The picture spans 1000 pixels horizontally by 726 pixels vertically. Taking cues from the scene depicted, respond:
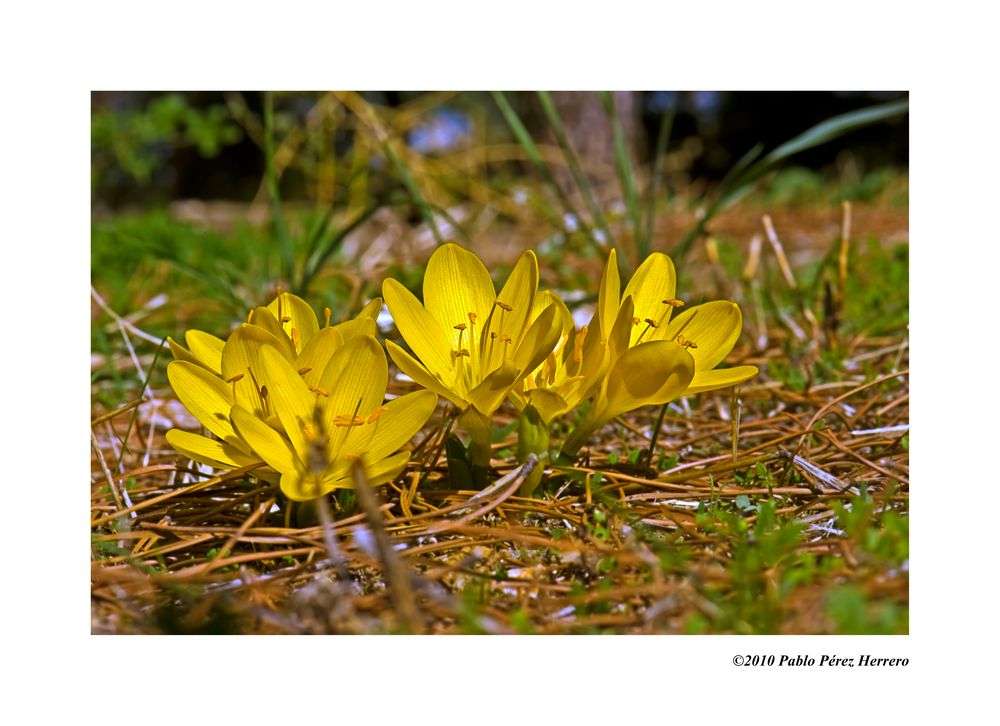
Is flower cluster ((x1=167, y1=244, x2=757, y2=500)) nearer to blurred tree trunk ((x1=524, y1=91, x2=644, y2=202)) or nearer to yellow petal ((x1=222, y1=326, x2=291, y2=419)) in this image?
yellow petal ((x1=222, y1=326, x2=291, y2=419))

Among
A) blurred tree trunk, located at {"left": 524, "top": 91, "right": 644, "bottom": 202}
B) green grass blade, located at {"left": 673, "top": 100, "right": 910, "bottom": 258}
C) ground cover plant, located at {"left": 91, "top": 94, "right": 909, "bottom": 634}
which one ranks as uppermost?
blurred tree trunk, located at {"left": 524, "top": 91, "right": 644, "bottom": 202}

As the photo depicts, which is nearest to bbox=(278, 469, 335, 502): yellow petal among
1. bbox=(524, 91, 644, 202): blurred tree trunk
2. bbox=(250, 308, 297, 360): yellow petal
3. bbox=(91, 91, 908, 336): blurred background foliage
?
bbox=(250, 308, 297, 360): yellow petal

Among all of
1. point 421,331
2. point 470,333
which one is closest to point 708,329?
point 470,333

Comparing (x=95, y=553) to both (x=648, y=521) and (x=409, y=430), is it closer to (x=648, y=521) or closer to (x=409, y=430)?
(x=409, y=430)

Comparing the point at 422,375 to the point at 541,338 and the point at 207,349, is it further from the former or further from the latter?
the point at 207,349

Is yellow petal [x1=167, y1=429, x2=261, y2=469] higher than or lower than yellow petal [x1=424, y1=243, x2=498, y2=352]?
lower

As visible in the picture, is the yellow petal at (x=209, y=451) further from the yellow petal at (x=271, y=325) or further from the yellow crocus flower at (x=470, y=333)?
the yellow crocus flower at (x=470, y=333)

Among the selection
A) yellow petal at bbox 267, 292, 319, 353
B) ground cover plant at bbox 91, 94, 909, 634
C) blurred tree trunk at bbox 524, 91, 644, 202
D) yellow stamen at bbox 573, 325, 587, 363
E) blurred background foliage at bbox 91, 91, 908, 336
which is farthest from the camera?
blurred tree trunk at bbox 524, 91, 644, 202

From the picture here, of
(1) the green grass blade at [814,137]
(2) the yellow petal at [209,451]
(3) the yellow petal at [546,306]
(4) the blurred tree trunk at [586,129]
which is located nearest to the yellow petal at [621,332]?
(3) the yellow petal at [546,306]
